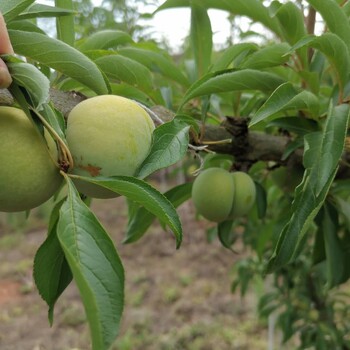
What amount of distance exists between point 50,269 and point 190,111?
0.50m

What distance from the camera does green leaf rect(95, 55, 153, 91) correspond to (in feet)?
2.26

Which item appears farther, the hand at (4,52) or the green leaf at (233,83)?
the green leaf at (233,83)

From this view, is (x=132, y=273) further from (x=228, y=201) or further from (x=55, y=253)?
(x=55, y=253)

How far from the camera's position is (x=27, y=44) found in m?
0.48

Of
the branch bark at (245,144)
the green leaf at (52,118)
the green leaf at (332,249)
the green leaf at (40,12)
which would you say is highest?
the green leaf at (40,12)

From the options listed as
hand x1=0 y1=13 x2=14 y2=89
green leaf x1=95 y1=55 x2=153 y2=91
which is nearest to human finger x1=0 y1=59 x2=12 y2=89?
hand x1=0 y1=13 x2=14 y2=89

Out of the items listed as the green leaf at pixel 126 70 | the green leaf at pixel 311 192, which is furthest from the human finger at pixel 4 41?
the green leaf at pixel 311 192

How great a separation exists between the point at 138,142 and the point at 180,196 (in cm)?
49

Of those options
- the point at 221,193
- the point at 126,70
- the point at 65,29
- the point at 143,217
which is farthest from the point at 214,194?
the point at 65,29

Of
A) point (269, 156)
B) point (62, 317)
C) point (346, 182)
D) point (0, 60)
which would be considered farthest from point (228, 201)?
point (62, 317)

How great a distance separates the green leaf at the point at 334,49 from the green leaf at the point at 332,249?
286 mm

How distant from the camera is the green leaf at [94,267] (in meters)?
0.34

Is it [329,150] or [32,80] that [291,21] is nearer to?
[329,150]

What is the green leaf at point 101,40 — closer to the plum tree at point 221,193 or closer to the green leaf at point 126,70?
the green leaf at point 126,70
